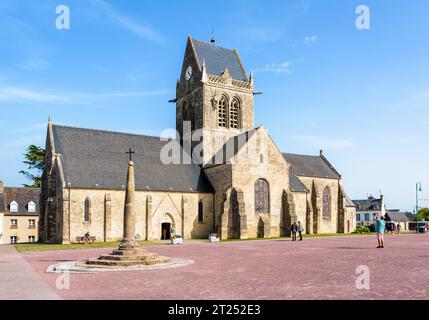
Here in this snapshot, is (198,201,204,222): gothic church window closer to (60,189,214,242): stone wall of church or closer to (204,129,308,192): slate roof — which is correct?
(60,189,214,242): stone wall of church

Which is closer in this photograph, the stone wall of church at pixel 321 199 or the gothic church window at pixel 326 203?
the stone wall of church at pixel 321 199

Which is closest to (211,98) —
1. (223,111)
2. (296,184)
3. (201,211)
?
(223,111)

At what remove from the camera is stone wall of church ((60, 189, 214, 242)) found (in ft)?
121

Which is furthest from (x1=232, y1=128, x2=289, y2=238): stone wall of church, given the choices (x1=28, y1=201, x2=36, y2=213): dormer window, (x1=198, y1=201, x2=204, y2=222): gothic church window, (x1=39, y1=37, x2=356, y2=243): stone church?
(x1=28, y1=201, x2=36, y2=213): dormer window

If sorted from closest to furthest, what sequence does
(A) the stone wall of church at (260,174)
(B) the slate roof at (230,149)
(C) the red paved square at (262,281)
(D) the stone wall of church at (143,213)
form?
1. (C) the red paved square at (262,281)
2. (D) the stone wall of church at (143,213)
3. (A) the stone wall of church at (260,174)
4. (B) the slate roof at (230,149)

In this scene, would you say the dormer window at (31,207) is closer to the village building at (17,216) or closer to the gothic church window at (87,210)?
the village building at (17,216)

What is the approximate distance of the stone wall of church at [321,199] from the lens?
176 ft

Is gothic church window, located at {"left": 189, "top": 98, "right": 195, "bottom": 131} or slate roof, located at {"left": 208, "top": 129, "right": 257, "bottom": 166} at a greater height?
gothic church window, located at {"left": 189, "top": 98, "right": 195, "bottom": 131}

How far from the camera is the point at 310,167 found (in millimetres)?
57000

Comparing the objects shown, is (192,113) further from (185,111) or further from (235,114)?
(235,114)

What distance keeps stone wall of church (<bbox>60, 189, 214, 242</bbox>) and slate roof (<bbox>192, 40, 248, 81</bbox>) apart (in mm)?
17183

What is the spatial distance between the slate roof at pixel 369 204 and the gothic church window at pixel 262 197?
2296 inches

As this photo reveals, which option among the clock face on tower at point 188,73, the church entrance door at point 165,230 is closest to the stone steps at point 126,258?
the church entrance door at point 165,230
